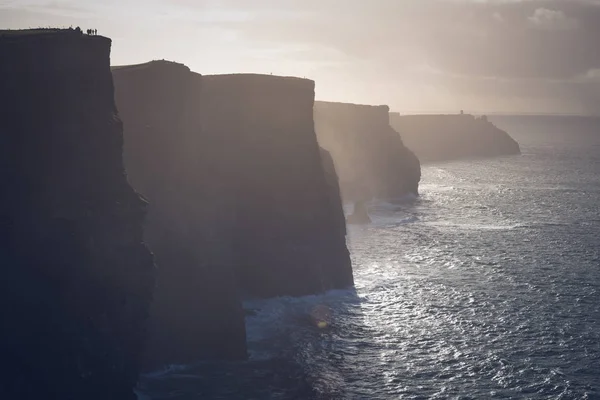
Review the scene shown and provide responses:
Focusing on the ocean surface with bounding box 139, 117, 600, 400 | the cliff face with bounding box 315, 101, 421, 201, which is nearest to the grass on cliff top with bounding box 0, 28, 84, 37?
the ocean surface with bounding box 139, 117, 600, 400

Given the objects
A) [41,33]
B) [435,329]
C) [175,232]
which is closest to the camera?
[41,33]

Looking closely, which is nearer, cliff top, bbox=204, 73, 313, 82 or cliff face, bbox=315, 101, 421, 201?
cliff top, bbox=204, 73, 313, 82

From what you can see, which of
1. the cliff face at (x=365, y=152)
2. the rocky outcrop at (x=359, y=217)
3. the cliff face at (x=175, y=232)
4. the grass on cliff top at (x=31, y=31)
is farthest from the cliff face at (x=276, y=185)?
the cliff face at (x=365, y=152)

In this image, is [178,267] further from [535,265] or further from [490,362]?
[535,265]

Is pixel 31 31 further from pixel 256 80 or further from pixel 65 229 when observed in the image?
pixel 256 80

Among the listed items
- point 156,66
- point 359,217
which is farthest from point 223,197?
point 359,217

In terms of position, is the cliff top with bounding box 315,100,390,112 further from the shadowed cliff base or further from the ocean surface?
the shadowed cliff base
